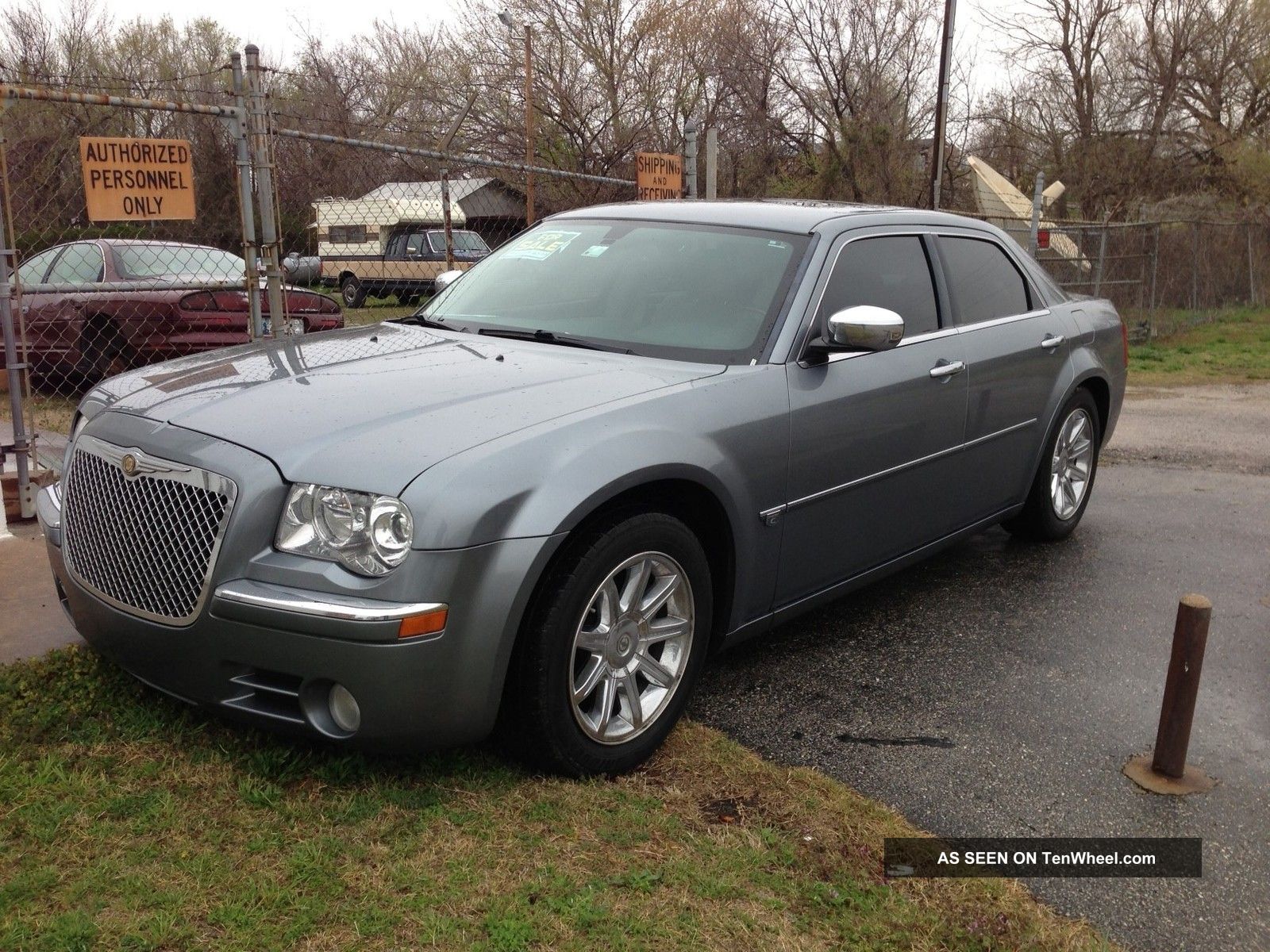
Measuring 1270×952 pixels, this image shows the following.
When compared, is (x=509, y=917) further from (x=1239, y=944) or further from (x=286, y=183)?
(x=286, y=183)

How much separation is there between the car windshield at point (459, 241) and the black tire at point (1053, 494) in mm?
16713

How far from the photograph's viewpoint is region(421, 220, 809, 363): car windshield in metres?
4.00

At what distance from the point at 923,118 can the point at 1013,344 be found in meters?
22.2

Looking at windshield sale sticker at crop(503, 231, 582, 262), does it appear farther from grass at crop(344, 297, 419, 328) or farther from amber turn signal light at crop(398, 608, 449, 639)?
grass at crop(344, 297, 419, 328)

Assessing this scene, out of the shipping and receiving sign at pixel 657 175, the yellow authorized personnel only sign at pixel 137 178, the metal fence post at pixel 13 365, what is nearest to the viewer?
the metal fence post at pixel 13 365

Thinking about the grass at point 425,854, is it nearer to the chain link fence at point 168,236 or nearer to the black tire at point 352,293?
the chain link fence at point 168,236

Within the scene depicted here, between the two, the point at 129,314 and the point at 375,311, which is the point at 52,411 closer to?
the point at 129,314

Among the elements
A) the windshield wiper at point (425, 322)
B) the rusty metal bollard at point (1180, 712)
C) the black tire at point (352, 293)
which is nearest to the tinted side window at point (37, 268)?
the windshield wiper at point (425, 322)

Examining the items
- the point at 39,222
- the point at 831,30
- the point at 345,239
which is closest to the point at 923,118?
the point at 831,30

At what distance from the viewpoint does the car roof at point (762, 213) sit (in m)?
4.44

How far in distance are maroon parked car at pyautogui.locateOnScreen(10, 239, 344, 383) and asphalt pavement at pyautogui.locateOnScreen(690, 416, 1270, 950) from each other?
269 inches

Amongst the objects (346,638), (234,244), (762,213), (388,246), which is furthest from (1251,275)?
(346,638)

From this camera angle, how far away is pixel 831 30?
2547 cm

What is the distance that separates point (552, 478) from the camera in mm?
3014
